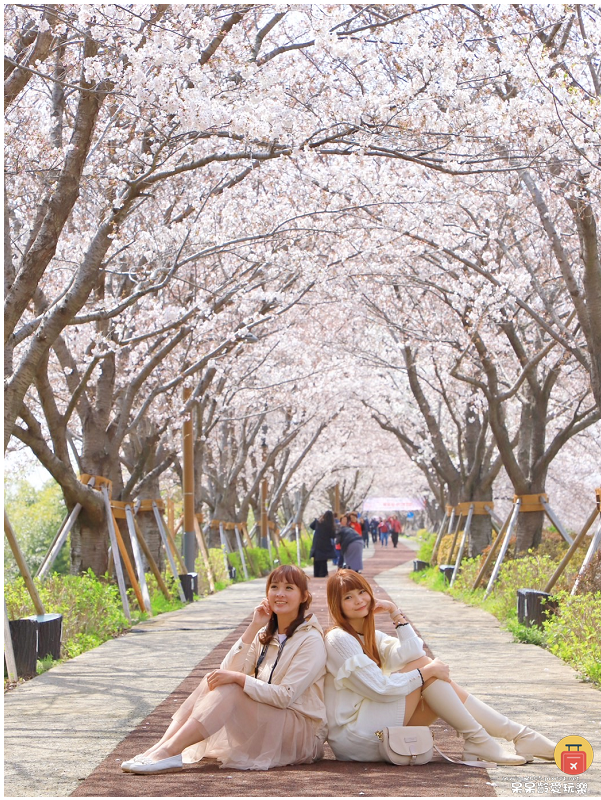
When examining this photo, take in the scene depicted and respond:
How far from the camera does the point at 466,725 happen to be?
4770 millimetres

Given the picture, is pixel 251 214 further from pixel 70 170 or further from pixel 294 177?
pixel 70 170

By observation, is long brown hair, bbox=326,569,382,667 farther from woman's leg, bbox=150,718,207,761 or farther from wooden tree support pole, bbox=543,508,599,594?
wooden tree support pole, bbox=543,508,599,594

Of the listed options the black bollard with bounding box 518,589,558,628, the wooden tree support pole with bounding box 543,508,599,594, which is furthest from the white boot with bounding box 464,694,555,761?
the black bollard with bounding box 518,589,558,628

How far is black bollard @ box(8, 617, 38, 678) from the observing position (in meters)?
8.02

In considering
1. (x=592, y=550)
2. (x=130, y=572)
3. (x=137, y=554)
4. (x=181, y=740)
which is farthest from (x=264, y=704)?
(x=137, y=554)

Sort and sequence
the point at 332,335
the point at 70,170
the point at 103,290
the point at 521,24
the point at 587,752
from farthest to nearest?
1. the point at 332,335
2. the point at 103,290
3. the point at 521,24
4. the point at 70,170
5. the point at 587,752

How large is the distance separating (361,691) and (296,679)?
35 centimetres

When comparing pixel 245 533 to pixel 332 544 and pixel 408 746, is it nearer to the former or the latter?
pixel 332 544

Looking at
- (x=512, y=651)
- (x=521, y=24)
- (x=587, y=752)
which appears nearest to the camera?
(x=587, y=752)

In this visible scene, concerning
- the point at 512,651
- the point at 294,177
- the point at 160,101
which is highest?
the point at 294,177

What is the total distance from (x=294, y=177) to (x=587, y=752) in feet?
30.6

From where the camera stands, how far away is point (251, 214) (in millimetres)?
12609

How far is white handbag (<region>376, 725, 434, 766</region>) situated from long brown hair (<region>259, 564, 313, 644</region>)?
73cm

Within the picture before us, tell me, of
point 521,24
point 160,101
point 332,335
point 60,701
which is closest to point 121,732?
point 60,701
